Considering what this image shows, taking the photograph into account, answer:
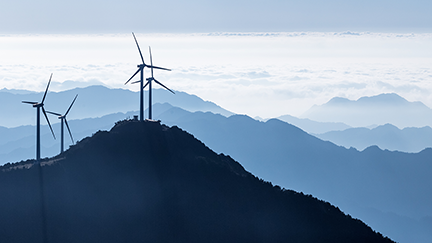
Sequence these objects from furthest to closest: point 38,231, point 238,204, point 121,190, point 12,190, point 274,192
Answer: point 274,192 < point 238,204 < point 121,190 < point 12,190 < point 38,231

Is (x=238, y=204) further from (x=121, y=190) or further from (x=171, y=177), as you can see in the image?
(x=121, y=190)

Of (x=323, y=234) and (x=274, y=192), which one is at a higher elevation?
(x=274, y=192)

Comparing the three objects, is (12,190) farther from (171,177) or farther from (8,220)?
(171,177)

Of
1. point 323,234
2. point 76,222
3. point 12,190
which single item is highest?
point 12,190

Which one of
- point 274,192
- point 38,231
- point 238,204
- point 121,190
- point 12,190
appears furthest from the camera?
point 274,192

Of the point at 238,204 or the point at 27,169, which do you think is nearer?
the point at 27,169

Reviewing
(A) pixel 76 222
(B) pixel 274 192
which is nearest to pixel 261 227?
(B) pixel 274 192
